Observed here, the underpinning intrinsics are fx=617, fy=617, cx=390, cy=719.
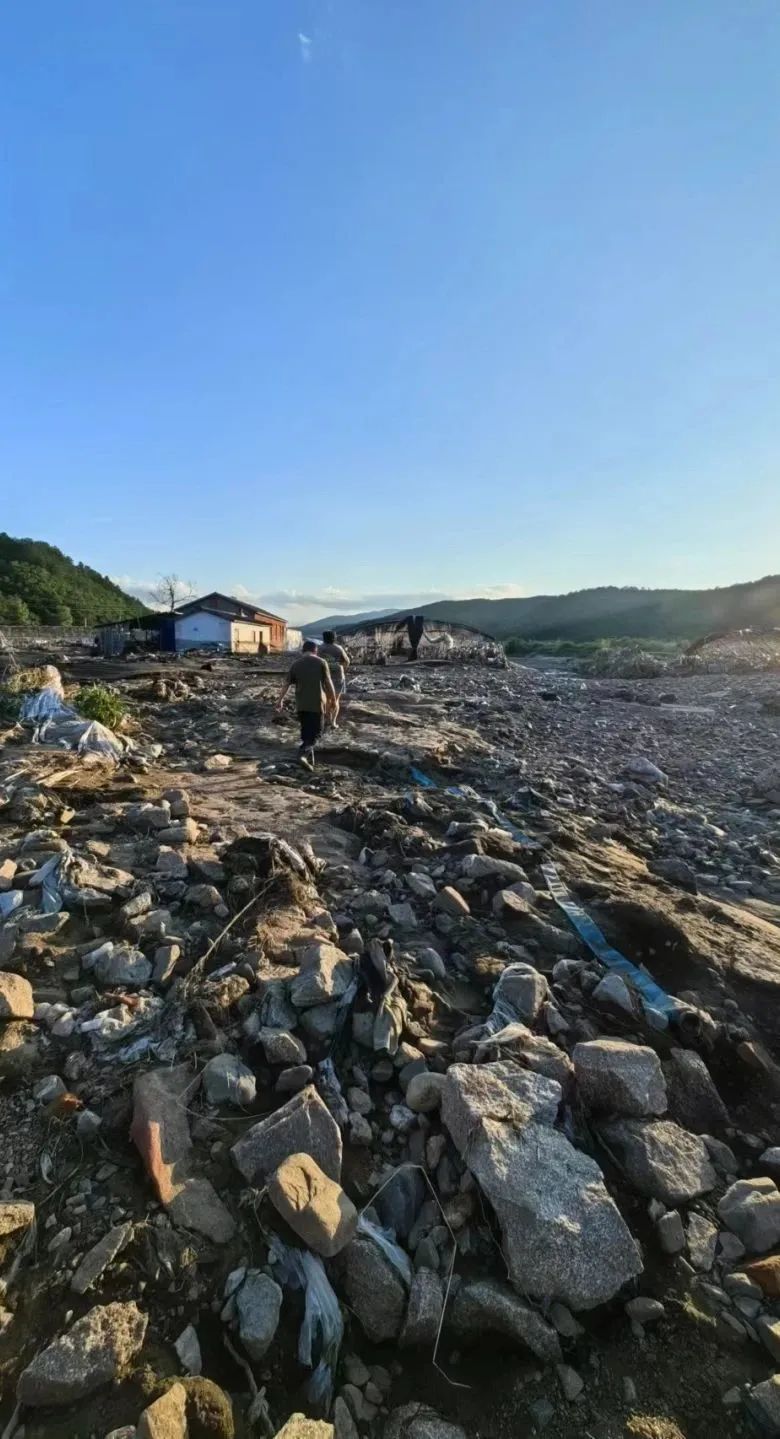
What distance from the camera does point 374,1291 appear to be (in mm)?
1998

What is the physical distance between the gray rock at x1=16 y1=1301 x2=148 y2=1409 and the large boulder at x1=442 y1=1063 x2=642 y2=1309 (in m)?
1.18

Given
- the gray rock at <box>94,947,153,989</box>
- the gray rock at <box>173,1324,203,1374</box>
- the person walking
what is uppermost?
the person walking

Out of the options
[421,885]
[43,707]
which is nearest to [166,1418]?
[421,885]

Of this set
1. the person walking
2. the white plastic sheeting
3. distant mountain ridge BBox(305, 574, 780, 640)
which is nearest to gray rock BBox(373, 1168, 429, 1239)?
the white plastic sheeting

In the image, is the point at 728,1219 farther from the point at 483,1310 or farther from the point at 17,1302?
the point at 17,1302

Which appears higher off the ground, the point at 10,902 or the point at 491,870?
the point at 10,902

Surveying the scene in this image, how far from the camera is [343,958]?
11.2 feet

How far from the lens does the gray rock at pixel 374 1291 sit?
196 centimetres

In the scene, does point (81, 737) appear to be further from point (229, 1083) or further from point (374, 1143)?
point (374, 1143)

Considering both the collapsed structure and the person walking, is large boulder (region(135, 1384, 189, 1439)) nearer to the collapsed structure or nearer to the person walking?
the person walking

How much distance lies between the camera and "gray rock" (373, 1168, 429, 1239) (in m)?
2.25

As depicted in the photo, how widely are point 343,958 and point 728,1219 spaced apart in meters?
1.96

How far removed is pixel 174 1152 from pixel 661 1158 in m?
1.91

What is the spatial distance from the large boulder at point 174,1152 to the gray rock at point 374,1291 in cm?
43
